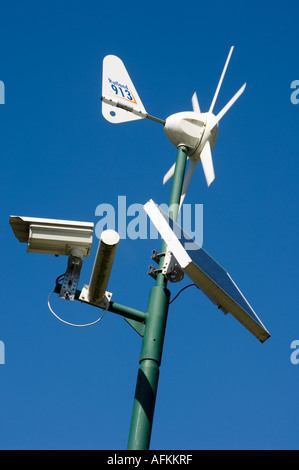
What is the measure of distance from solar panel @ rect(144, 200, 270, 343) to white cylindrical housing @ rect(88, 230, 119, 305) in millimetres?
547

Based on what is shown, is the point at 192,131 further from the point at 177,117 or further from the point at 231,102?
the point at 231,102

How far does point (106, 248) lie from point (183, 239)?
117 centimetres

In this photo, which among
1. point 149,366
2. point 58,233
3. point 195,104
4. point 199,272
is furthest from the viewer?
point 195,104

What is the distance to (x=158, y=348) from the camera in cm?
747

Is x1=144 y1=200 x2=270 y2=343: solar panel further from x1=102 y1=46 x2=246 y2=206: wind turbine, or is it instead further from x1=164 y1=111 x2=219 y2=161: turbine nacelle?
x1=164 y1=111 x2=219 y2=161: turbine nacelle

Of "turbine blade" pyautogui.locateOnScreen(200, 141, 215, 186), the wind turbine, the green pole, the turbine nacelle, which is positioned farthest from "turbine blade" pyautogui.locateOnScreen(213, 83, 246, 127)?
the green pole

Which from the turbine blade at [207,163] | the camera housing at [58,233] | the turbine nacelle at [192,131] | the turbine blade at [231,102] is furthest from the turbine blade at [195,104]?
the camera housing at [58,233]

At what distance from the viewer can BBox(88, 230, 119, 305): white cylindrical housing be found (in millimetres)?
7066

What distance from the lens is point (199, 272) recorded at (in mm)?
7137

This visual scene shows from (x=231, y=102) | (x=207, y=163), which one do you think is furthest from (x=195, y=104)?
(x=207, y=163)

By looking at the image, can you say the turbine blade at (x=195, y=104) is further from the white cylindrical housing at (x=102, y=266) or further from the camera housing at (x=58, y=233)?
the white cylindrical housing at (x=102, y=266)

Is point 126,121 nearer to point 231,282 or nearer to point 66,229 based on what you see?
point 231,282

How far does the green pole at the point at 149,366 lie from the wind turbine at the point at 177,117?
2.53 m

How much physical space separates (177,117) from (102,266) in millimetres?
4126
